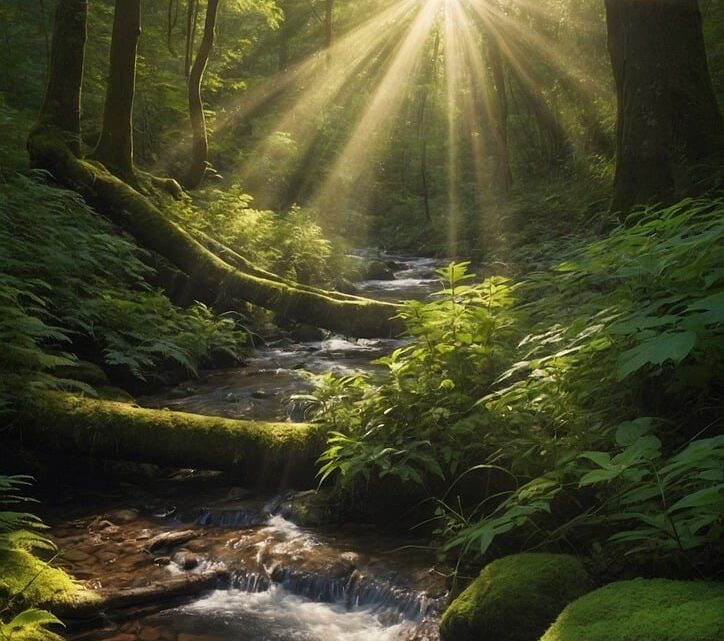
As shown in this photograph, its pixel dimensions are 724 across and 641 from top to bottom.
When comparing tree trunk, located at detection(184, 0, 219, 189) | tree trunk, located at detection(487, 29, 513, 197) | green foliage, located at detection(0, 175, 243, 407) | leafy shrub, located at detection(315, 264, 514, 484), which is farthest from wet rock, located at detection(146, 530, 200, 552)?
tree trunk, located at detection(487, 29, 513, 197)

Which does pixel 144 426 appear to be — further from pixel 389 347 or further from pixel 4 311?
pixel 389 347

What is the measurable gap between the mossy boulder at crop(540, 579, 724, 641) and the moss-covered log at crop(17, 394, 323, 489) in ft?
12.3

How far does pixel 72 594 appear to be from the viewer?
4496 millimetres

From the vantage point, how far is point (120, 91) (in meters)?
13.1

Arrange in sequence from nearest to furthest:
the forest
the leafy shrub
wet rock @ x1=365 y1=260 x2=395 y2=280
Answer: the forest
the leafy shrub
wet rock @ x1=365 y1=260 x2=395 y2=280

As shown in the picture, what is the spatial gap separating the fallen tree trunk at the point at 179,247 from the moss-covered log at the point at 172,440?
4864 millimetres

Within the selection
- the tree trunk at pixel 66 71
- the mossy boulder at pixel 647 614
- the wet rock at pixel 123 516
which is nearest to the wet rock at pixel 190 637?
the wet rock at pixel 123 516

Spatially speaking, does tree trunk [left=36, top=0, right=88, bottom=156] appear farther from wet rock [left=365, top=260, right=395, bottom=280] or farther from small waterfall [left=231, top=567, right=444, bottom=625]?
wet rock [left=365, top=260, right=395, bottom=280]

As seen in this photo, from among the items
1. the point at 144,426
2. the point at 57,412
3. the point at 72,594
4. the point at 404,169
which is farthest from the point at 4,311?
the point at 404,169

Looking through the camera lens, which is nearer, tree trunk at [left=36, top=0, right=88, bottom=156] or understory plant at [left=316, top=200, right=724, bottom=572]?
understory plant at [left=316, top=200, right=724, bottom=572]

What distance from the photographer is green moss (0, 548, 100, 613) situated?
13.6ft

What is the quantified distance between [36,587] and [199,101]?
15598 mm

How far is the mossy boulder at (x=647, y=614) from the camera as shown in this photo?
233cm

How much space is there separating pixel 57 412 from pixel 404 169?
3780cm
